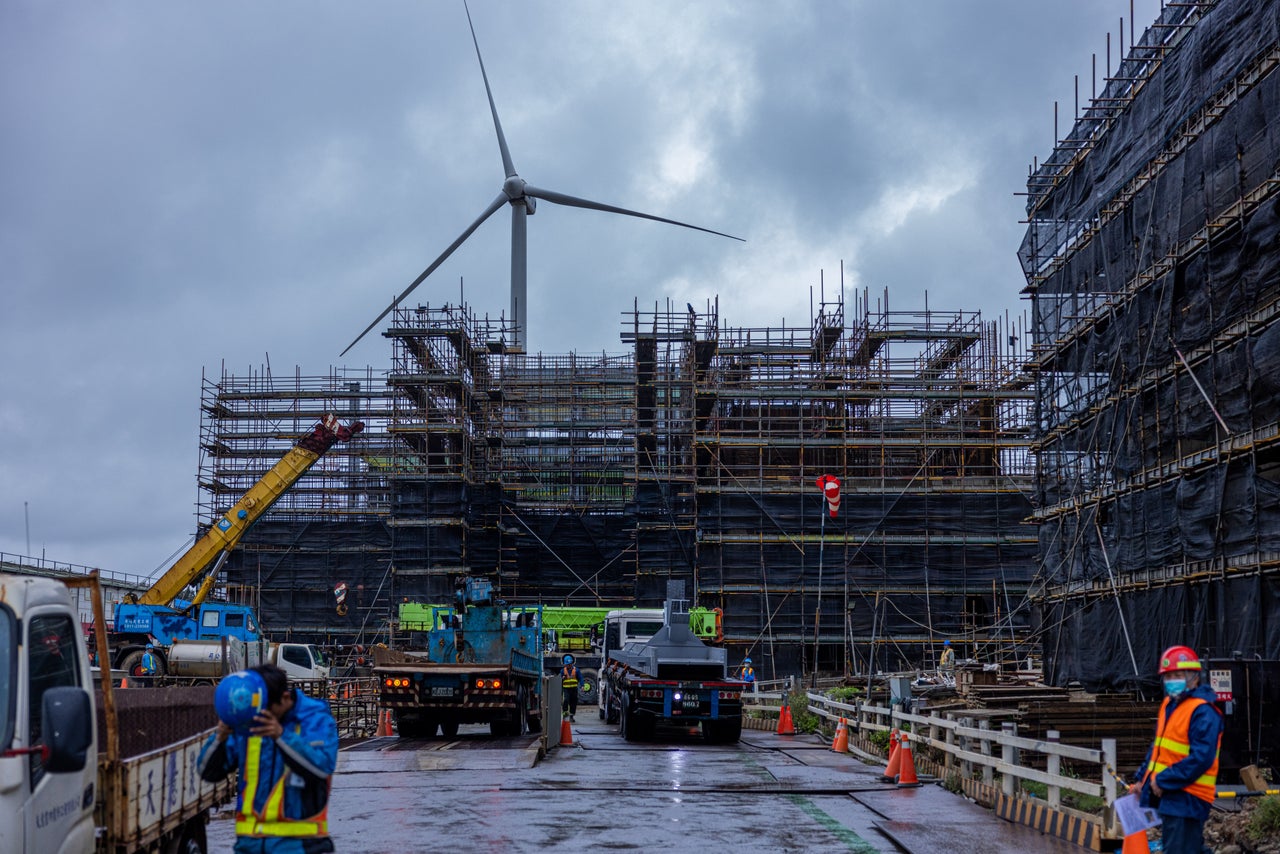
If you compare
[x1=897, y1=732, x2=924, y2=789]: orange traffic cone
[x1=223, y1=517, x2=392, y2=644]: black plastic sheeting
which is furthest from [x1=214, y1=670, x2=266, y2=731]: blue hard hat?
[x1=223, y1=517, x2=392, y2=644]: black plastic sheeting

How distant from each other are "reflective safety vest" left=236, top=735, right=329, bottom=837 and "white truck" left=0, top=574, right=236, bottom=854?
704mm

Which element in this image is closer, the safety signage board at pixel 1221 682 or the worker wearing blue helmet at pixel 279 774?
the worker wearing blue helmet at pixel 279 774

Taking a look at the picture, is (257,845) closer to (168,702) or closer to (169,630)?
(168,702)

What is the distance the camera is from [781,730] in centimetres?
2831

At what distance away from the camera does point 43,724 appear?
593 centimetres

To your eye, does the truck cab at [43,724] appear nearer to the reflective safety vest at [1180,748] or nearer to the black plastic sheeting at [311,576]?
the reflective safety vest at [1180,748]

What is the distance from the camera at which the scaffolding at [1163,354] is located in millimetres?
22469

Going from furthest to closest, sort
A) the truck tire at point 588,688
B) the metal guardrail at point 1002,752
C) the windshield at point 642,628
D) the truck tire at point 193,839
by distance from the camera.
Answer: the truck tire at point 588,688, the windshield at point 642,628, the metal guardrail at point 1002,752, the truck tire at point 193,839

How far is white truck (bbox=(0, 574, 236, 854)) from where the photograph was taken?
5.84m

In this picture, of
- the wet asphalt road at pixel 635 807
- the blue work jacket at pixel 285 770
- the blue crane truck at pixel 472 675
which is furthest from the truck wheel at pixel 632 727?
the blue work jacket at pixel 285 770

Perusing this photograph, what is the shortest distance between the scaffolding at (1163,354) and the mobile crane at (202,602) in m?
18.8

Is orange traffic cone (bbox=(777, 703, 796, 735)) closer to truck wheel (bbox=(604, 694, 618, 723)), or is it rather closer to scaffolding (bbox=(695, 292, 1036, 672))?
truck wheel (bbox=(604, 694, 618, 723))

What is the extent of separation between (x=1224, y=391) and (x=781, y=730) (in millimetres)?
10629

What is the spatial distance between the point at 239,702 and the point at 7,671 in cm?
101
